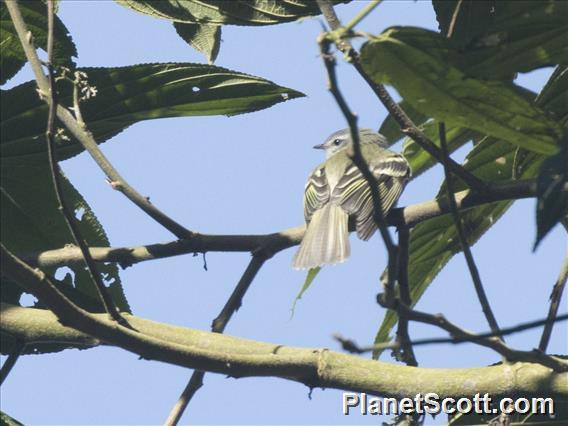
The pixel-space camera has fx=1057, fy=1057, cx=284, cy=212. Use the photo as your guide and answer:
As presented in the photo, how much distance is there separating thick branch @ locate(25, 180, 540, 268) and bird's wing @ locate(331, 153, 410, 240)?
1.97 metres

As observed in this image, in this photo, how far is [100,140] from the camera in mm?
4055

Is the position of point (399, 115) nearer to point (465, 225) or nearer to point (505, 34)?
point (505, 34)

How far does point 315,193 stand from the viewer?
6.83 metres

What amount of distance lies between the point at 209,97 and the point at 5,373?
124cm

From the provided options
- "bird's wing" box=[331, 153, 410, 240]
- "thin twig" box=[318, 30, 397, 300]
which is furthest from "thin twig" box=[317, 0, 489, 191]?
"bird's wing" box=[331, 153, 410, 240]

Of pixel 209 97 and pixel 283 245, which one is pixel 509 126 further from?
pixel 209 97

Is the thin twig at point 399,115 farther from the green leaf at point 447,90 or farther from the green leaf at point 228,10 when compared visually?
the green leaf at point 228,10

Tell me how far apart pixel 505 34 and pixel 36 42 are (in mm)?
1924

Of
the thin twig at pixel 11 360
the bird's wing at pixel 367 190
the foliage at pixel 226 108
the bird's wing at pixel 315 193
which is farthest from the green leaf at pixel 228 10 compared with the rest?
the bird's wing at pixel 315 193

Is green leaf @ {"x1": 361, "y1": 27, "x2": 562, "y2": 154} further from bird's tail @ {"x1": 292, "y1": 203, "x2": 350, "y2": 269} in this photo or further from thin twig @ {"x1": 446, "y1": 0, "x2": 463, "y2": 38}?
bird's tail @ {"x1": 292, "y1": 203, "x2": 350, "y2": 269}

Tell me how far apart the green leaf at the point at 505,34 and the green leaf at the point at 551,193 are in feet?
1.42

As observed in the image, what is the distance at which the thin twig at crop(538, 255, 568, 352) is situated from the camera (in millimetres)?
3084

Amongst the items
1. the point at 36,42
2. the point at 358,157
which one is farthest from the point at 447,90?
the point at 36,42

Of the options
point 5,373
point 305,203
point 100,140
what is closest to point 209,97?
point 100,140
